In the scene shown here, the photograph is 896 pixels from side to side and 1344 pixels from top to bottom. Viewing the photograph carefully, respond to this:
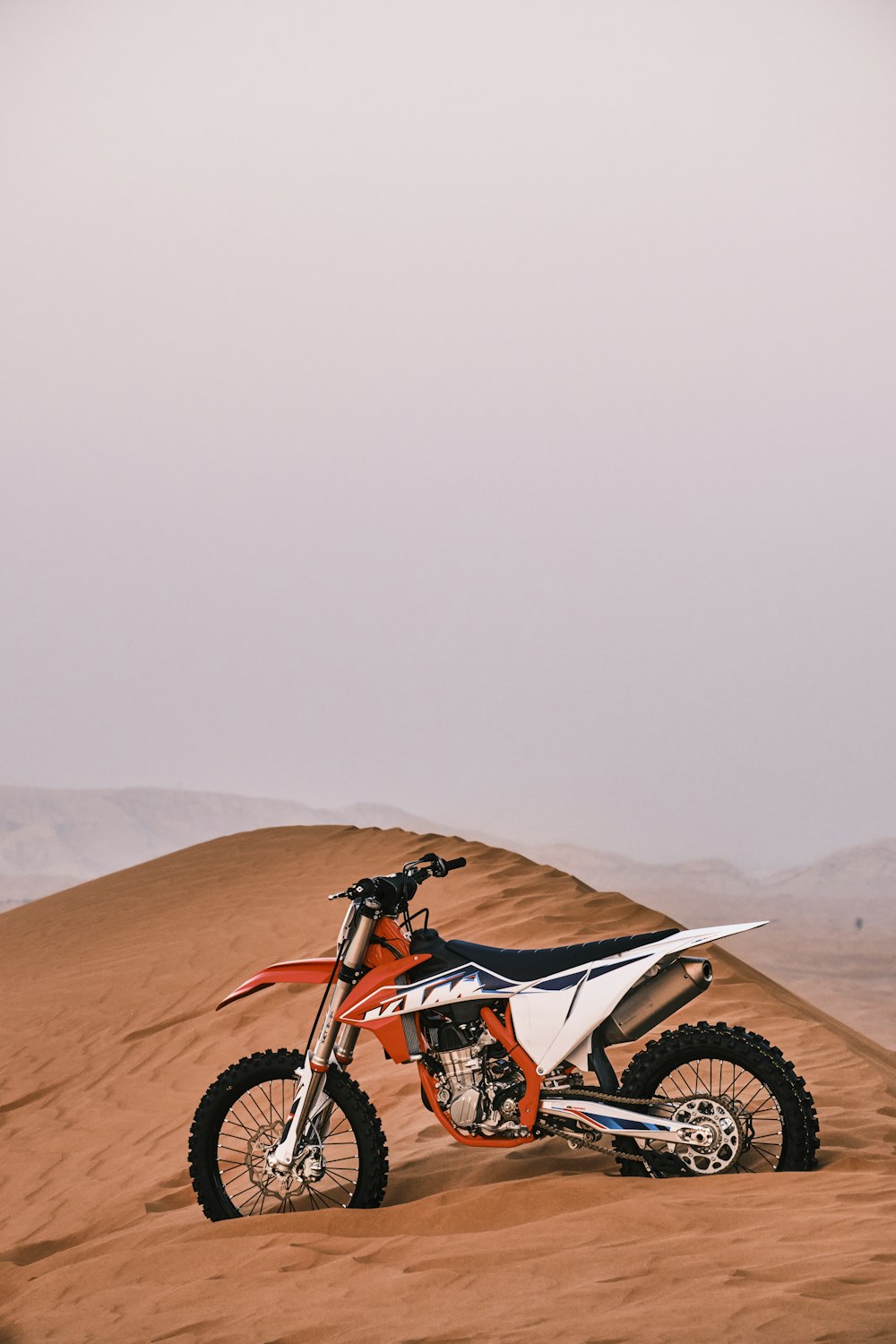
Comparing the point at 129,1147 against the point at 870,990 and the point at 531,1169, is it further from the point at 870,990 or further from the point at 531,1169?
the point at 870,990

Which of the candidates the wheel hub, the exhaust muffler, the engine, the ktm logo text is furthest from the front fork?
the wheel hub

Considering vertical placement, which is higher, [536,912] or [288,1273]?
[536,912]

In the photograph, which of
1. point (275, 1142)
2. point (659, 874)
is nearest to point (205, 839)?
point (659, 874)

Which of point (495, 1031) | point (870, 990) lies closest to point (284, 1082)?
point (495, 1031)

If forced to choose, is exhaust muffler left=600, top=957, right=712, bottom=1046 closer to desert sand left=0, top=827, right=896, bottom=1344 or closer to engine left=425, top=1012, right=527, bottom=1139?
engine left=425, top=1012, right=527, bottom=1139

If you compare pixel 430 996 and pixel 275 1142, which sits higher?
pixel 430 996

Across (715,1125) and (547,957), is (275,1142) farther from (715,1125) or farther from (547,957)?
(715,1125)

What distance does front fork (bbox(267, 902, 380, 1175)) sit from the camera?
5211 mm

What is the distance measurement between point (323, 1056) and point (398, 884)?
758 mm

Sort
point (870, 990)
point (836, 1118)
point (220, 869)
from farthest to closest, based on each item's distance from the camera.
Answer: point (870, 990) < point (220, 869) < point (836, 1118)

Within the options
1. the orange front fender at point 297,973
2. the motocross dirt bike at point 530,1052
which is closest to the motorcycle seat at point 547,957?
the motocross dirt bike at point 530,1052

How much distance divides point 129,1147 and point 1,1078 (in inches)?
104

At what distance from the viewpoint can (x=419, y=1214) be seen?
4980 millimetres

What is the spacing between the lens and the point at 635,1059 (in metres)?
5.08
